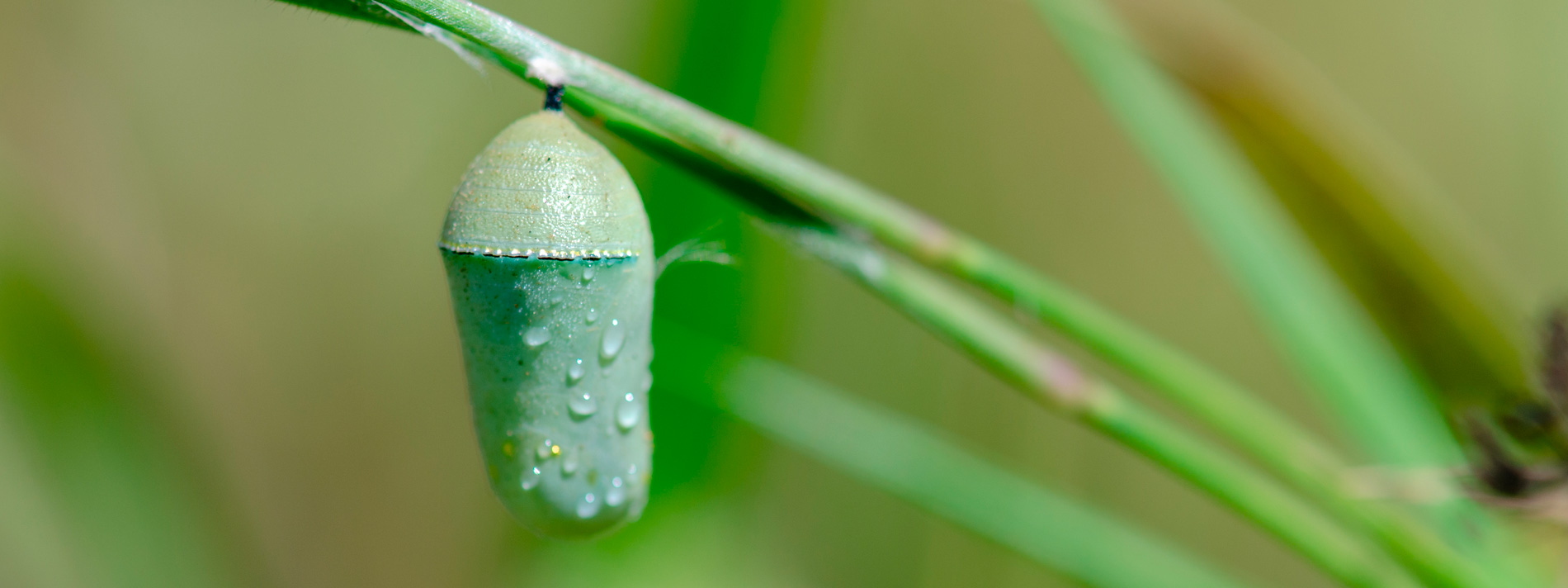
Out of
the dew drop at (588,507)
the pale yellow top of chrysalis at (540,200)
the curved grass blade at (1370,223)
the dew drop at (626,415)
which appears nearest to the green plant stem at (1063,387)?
the pale yellow top of chrysalis at (540,200)

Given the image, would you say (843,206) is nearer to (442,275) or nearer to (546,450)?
(546,450)

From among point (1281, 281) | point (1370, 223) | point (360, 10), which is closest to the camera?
point (360, 10)

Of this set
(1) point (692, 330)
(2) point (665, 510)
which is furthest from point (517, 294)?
(2) point (665, 510)

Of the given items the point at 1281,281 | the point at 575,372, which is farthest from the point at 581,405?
the point at 1281,281

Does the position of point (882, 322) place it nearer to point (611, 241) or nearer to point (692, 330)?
point (692, 330)

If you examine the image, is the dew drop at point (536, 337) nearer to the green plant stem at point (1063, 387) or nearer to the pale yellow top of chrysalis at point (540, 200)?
the pale yellow top of chrysalis at point (540, 200)

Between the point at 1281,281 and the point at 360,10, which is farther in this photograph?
the point at 1281,281

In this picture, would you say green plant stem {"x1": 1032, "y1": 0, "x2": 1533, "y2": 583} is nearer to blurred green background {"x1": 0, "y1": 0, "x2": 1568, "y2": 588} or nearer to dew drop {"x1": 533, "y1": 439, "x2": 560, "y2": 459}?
blurred green background {"x1": 0, "y1": 0, "x2": 1568, "y2": 588}
